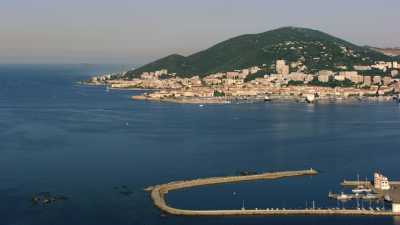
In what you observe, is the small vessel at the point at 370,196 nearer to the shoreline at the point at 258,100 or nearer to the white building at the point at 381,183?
the white building at the point at 381,183

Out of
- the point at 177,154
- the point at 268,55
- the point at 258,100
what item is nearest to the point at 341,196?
the point at 177,154

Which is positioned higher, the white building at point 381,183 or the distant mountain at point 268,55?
the distant mountain at point 268,55

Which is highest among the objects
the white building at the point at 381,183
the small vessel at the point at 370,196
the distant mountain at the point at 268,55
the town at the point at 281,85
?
the distant mountain at the point at 268,55

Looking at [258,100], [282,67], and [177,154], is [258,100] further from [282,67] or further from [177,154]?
[177,154]

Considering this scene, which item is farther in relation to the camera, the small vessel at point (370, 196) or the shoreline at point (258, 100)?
the shoreline at point (258, 100)

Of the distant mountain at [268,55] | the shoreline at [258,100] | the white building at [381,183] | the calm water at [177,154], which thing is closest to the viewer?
the calm water at [177,154]

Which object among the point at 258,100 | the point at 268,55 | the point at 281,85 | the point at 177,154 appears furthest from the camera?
the point at 268,55

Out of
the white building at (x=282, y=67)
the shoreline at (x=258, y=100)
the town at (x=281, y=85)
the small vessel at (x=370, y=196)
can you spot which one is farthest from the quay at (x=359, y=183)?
the white building at (x=282, y=67)
